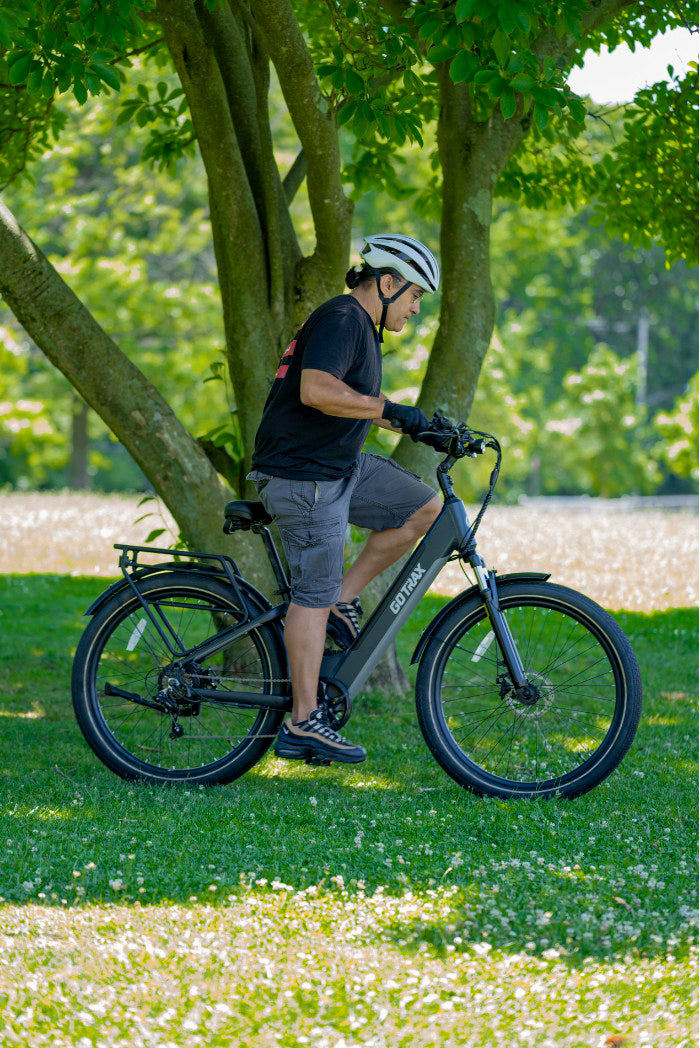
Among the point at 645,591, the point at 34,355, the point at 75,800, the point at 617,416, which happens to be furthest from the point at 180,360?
the point at 75,800

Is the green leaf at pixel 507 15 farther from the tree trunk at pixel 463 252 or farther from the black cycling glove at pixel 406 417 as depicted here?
the tree trunk at pixel 463 252

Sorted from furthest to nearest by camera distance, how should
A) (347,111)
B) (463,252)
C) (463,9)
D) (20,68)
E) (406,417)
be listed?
(463,252) → (347,111) → (20,68) → (463,9) → (406,417)

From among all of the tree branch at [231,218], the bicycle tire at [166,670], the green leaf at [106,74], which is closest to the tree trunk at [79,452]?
the tree branch at [231,218]

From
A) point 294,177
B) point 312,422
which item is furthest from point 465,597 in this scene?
point 294,177

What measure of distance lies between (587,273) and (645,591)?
4190cm

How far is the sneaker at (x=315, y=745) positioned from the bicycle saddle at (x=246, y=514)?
78 cm

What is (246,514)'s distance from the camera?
15.9ft

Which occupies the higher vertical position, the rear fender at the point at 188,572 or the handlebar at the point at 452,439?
the handlebar at the point at 452,439

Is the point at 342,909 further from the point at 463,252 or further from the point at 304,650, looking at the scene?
the point at 463,252

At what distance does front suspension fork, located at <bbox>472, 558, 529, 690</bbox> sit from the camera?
4.72 metres

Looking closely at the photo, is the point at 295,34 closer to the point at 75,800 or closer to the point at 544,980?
the point at 75,800

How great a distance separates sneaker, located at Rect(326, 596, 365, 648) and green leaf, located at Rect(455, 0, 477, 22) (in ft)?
7.59

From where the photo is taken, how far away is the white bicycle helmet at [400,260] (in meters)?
4.70

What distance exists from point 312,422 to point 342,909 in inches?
74.2
